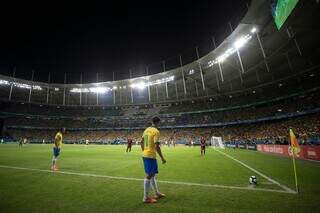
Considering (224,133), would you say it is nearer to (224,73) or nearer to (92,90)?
(224,73)

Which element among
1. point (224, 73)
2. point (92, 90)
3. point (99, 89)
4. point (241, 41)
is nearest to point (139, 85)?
point (99, 89)

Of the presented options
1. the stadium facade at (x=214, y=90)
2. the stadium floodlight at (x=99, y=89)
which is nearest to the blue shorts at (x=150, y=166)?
the stadium facade at (x=214, y=90)

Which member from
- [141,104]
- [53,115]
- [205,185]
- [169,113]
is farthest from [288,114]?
[53,115]

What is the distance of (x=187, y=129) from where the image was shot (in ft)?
213

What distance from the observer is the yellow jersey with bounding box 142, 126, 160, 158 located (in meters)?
5.68

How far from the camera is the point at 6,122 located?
66500 millimetres

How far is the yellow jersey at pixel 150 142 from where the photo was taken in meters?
5.68

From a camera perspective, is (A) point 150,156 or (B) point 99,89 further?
(B) point 99,89

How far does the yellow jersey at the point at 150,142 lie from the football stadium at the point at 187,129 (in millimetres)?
30

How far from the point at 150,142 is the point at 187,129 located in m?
60.4

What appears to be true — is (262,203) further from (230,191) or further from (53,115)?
(53,115)

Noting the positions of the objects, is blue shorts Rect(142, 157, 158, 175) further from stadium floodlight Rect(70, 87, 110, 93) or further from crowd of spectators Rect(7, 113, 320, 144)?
stadium floodlight Rect(70, 87, 110, 93)

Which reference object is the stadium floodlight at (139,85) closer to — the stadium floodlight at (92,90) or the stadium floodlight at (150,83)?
the stadium floodlight at (150,83)

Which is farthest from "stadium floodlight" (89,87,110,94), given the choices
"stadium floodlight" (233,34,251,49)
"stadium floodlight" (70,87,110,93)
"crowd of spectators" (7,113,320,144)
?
"stadium floodlight" (233,34,251,49)
